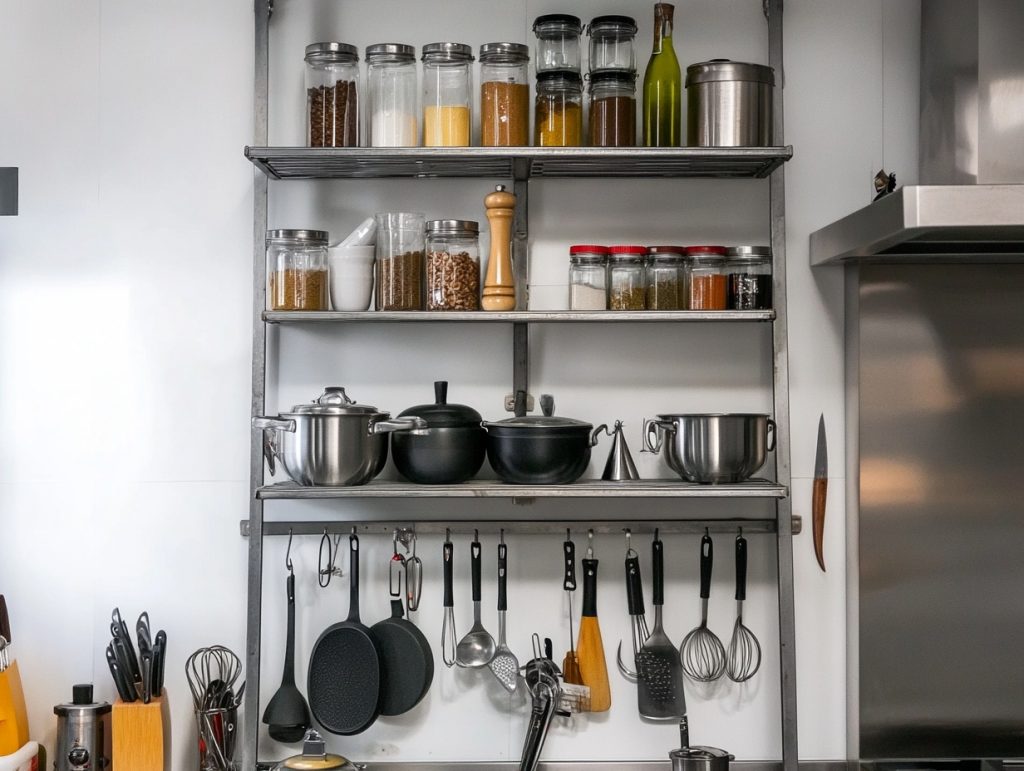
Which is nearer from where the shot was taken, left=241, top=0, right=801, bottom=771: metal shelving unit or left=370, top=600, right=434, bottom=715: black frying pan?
left=241, top=0, right=801, bottom=771: metal shelving unit

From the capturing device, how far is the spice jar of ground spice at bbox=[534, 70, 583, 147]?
6.34ft

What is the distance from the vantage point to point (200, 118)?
2.11 m

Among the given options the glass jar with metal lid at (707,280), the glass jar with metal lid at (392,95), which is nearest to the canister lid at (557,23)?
the glass jar with metal lid at (392,95)

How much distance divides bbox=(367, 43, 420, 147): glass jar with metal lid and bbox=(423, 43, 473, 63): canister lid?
1.2 inches

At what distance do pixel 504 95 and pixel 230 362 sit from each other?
0.76m

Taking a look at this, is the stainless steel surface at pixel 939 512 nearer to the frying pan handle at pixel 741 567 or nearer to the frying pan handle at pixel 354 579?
the frying pan handle at pixel 741 567

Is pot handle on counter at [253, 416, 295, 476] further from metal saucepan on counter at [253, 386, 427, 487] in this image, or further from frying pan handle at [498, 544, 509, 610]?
frying pan handle at [498, 544, 509, 610]

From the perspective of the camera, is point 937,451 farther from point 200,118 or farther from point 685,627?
point 200,118

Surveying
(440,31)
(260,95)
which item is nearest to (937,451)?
(440,31)

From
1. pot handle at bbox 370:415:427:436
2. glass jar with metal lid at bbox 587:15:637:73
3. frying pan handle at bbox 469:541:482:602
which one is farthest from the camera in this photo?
frying pan handle at bbox 469:541:482:602

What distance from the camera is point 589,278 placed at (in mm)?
1964

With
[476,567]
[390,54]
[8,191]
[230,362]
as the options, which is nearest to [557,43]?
[390,54]

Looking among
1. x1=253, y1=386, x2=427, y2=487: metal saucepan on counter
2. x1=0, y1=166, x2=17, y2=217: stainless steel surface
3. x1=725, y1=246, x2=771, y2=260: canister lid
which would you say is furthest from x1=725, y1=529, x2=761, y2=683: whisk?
x1=0, y1=166, x2=17, y2=217: stainless steel surface

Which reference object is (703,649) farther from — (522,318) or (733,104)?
(733,104)
